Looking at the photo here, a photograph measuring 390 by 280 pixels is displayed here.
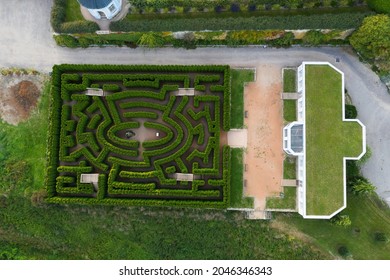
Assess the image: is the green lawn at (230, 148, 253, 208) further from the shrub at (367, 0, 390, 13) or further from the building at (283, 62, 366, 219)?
the shrub at (367, 0, 390, 13)

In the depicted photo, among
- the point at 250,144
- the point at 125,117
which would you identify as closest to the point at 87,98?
the point at 125,117

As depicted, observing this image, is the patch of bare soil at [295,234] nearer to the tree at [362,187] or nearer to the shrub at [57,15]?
the tree at [362,187]

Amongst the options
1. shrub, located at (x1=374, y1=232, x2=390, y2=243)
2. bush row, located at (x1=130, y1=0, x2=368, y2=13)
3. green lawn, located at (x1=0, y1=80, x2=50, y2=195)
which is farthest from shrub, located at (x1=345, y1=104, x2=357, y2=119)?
green lawn, located at (x1=0, y1=80, x2=50, y2=195)

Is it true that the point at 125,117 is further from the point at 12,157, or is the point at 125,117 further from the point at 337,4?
the point at 337,4

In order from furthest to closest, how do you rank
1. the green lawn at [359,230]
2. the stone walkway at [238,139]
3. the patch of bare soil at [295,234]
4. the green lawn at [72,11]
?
the green lawn at [72,11], the stone walkway at [238,139], the patch of bare soil at [295,234], the green lawn at [359,230]

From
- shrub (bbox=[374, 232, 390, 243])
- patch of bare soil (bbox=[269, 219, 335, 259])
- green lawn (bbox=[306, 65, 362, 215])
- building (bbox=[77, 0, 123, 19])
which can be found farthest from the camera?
patch of bare soil (bbox=[269, 219, 335, 259])

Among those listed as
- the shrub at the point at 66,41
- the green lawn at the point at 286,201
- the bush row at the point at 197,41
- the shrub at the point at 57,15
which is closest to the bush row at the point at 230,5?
the bush row at the point at 197,41

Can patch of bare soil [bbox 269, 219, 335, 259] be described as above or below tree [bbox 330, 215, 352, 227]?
below

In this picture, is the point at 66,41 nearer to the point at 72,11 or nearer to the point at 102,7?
the point at 72,11
